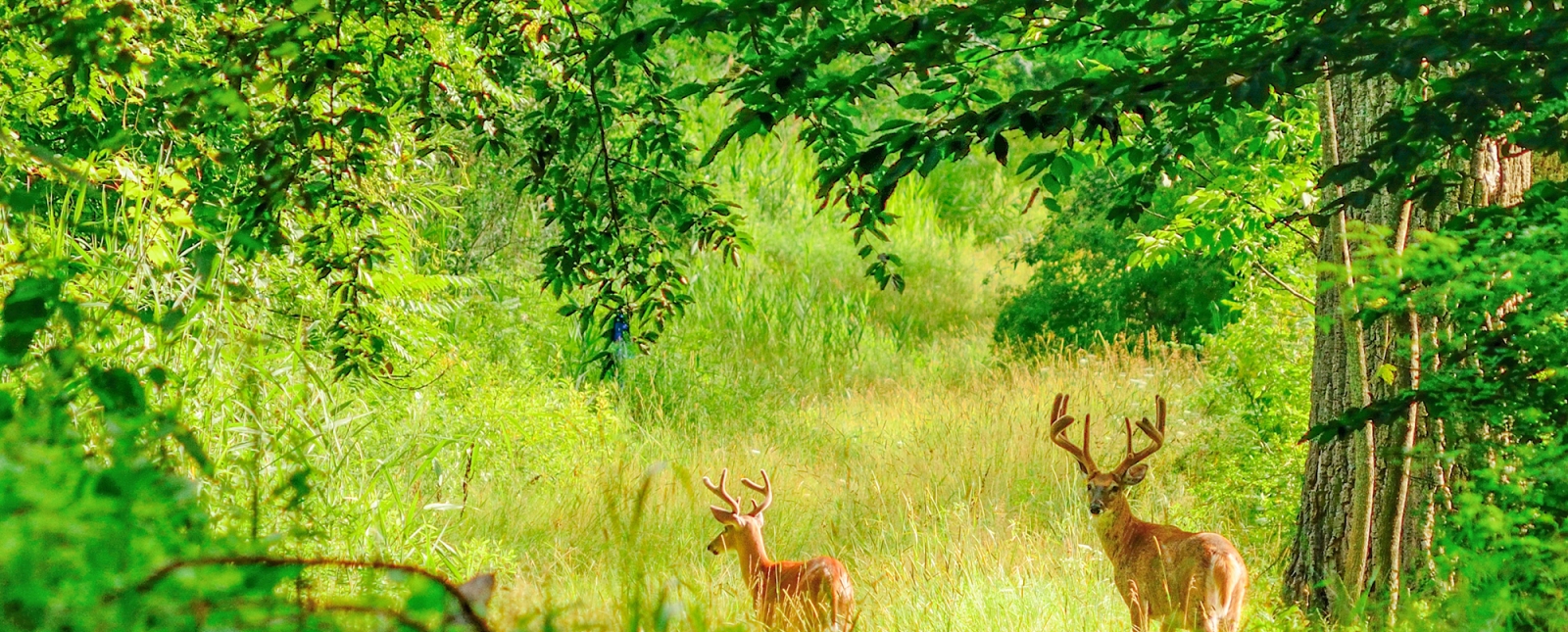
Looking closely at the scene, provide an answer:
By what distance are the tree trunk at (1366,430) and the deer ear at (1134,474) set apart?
2.55 ft

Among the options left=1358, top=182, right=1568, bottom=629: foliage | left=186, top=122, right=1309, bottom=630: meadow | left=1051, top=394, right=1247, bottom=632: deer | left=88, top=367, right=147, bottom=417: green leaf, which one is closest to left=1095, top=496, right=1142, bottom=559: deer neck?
left=1051, top=394, right=1247, bottom=632: deer

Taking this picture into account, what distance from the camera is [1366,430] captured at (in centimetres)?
481

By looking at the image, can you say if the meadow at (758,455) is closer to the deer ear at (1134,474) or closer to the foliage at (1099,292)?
the foliage at (1099,292)

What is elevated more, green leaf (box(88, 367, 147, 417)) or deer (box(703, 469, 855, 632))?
green leaf (box(88, 367, 147, 417))

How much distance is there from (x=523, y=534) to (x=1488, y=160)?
5.25 m

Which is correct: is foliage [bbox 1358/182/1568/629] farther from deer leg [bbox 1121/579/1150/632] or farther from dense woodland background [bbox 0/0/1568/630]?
deer leg [bbox 1121/579/1150/632]

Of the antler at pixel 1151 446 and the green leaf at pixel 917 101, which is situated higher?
the green leaf at pixel 917 101

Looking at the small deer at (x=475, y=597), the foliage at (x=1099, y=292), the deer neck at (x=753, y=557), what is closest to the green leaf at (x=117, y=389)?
the small deer at (x=475, y=597)

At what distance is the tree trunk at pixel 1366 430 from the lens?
187 inches

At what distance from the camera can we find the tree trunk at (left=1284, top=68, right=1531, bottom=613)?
15.6ft

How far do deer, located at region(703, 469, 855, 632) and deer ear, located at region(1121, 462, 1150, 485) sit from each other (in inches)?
49.1

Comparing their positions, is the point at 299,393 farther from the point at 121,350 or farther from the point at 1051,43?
the point at 1051,43

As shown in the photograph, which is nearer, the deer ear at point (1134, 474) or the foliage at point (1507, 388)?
the foliage at point (1507, 388)

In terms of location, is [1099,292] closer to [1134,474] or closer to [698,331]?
[698,331]
